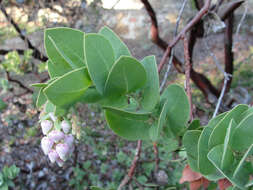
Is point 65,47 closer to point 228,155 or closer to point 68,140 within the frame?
point 68,140

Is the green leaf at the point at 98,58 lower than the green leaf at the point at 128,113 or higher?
higher

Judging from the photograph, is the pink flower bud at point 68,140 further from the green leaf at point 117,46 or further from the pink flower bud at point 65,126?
the green leaf at point 117,46

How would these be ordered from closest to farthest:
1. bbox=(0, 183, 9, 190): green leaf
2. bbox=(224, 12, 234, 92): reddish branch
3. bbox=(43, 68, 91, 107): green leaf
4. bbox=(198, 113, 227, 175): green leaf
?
bbox=(43, 68, 91, 107): green leaf → bbox=(198, 113, 227, 175): green leaf → bbox=(0, 183, 9, 190): green leaf → bbox=(224, 12, 234, 92): reddish branch

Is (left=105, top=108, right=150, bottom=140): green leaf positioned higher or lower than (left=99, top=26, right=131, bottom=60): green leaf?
lower

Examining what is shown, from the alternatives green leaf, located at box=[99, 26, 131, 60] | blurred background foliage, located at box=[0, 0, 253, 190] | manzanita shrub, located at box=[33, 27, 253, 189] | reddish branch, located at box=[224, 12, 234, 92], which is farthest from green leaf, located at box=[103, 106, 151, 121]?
reddish branch, located at box=[224, 12, 234, 92]

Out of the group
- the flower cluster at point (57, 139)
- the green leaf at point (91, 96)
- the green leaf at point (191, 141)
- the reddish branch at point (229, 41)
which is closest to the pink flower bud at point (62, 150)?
the flower cluster at point (57, 139)

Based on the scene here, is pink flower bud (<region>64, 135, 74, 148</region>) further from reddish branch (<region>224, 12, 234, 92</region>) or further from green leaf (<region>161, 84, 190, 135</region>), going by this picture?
reddish branch (<region>224, 12, 234, 92</region>)
